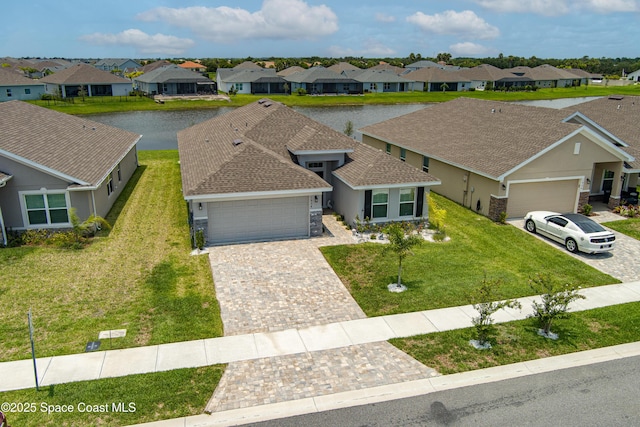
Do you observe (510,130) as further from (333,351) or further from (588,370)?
(333,351)

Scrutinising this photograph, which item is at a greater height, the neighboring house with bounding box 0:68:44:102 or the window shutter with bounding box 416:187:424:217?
the neighboring house with bounding box 0:68:44:102

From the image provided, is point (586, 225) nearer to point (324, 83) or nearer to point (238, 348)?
point (238, 348)

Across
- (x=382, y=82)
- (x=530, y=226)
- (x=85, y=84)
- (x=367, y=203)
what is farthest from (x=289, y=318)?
(x=382, y=82)

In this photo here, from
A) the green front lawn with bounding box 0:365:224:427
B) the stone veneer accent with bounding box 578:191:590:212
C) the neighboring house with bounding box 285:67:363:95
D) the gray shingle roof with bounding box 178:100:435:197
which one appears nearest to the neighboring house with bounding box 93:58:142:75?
the neighboring house with bounding box 285:67:363:95

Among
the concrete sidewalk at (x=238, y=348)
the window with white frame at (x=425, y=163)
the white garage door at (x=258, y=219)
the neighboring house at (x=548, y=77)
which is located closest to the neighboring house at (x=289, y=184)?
the white garage door at (x=258, y=219)

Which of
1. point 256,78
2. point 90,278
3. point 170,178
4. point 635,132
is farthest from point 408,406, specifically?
point 256,78

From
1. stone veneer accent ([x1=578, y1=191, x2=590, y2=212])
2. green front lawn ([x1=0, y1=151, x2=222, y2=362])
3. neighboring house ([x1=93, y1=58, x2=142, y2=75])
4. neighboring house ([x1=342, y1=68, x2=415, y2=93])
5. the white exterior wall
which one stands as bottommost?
green front lawn ([x1=0, y1=151, x2=222, y2=362])

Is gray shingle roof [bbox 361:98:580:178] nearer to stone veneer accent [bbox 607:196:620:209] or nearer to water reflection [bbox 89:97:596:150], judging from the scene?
stone veneer accent [bbox 607:196:620:209]
